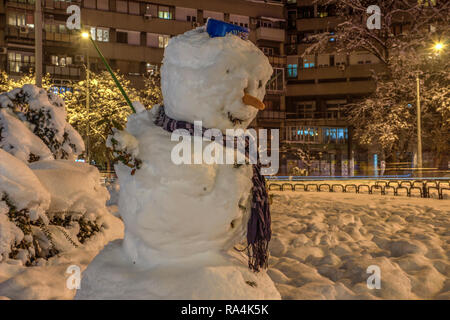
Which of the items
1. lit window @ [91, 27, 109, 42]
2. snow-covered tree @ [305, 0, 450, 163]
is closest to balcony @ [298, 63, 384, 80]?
snow-covered tree @ [305, 0, 450, 163]

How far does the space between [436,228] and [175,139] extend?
5982 millimetres

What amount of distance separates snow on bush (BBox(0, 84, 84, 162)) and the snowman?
4154 millimetres

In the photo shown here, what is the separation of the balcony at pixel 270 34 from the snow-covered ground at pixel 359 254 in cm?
3210

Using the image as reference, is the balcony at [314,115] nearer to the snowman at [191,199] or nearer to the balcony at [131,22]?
the balcony at [131,22]

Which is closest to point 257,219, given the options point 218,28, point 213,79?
point 213,79

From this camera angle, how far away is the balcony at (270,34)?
37.5m

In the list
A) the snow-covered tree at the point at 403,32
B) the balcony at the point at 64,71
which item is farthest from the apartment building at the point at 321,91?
the balcony at the point at 64,71

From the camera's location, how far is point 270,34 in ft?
124

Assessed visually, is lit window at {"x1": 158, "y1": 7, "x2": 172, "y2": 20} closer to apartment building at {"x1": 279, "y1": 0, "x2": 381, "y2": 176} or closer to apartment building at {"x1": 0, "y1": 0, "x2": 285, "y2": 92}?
apartment building at {"x1": 0, "y1": 0, "x2": 285, "y2": 92}

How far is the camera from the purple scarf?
2660mm

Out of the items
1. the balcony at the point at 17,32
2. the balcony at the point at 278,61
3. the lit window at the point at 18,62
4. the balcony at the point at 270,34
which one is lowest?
the lit window at the point at 18,62

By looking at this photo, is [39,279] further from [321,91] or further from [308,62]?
[308,62]

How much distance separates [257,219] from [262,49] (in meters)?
35.6
